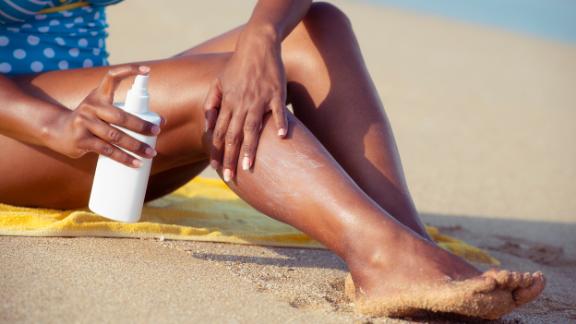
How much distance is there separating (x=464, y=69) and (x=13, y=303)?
6220mm

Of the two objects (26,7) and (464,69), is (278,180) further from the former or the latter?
(464,69)

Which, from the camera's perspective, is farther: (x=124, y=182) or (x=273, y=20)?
(x=273, y=20)

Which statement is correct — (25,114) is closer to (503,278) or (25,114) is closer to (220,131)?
(220,131)

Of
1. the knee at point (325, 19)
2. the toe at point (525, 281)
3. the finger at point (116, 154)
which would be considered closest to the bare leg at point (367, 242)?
the toe at point (525, 281)

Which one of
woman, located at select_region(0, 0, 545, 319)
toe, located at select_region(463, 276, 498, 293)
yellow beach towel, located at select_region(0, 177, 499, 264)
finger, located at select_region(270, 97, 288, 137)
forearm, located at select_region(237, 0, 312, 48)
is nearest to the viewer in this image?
toe, located at select_region(463, 276, 498, 293)

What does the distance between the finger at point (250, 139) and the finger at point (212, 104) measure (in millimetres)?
103

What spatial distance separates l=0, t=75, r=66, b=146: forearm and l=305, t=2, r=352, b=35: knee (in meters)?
0.70

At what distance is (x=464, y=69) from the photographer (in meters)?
7.35

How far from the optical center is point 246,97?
185 cm

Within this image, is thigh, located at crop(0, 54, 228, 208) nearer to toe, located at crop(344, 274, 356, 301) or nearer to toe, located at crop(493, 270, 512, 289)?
toe, located at crop(344, 274, 356, 301)

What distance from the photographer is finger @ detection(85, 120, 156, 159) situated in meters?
1.73

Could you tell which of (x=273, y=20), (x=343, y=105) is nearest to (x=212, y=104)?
(x=273, y=20)

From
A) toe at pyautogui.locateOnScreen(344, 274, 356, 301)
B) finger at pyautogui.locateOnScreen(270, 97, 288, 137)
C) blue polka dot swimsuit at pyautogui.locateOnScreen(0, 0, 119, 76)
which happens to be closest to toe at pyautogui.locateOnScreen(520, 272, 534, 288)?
toe at pyautogui.locateOnScreen(344, 274, 356, 301)

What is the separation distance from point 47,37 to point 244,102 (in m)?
0.70
